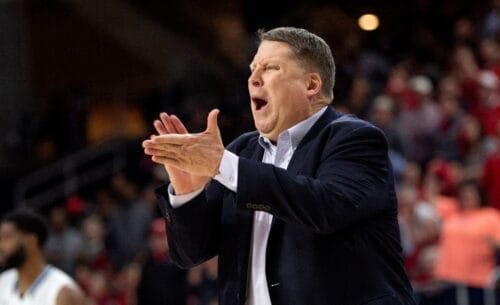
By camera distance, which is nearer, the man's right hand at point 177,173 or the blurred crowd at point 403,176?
the man's right hand at point 177,173

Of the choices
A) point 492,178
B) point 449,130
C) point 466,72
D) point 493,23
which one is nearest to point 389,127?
point 449,130

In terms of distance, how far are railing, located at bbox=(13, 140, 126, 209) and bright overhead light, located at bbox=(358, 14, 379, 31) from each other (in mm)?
3791

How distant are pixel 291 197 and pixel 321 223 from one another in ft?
0.40

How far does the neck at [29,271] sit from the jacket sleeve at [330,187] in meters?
3.45

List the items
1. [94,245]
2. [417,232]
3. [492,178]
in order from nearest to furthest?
[417,232], [492,178], [94,245]

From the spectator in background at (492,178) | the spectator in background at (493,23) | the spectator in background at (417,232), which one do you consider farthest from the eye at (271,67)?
the spectator in background at (493,23)

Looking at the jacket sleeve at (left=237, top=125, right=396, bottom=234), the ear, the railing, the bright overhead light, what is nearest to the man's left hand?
the jacket sleeve at (left=237, top=125, right=396, bottom=234)

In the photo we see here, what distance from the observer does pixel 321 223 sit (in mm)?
3436

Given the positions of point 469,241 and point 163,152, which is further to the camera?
point 469,241

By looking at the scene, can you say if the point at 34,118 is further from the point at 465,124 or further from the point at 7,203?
the point at 465,124

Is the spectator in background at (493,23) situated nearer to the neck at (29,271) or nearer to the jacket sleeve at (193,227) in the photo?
the neck at (29,271)

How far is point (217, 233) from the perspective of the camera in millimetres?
3879

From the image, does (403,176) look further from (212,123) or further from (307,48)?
(212,123)

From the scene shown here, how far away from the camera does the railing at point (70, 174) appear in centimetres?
1549
